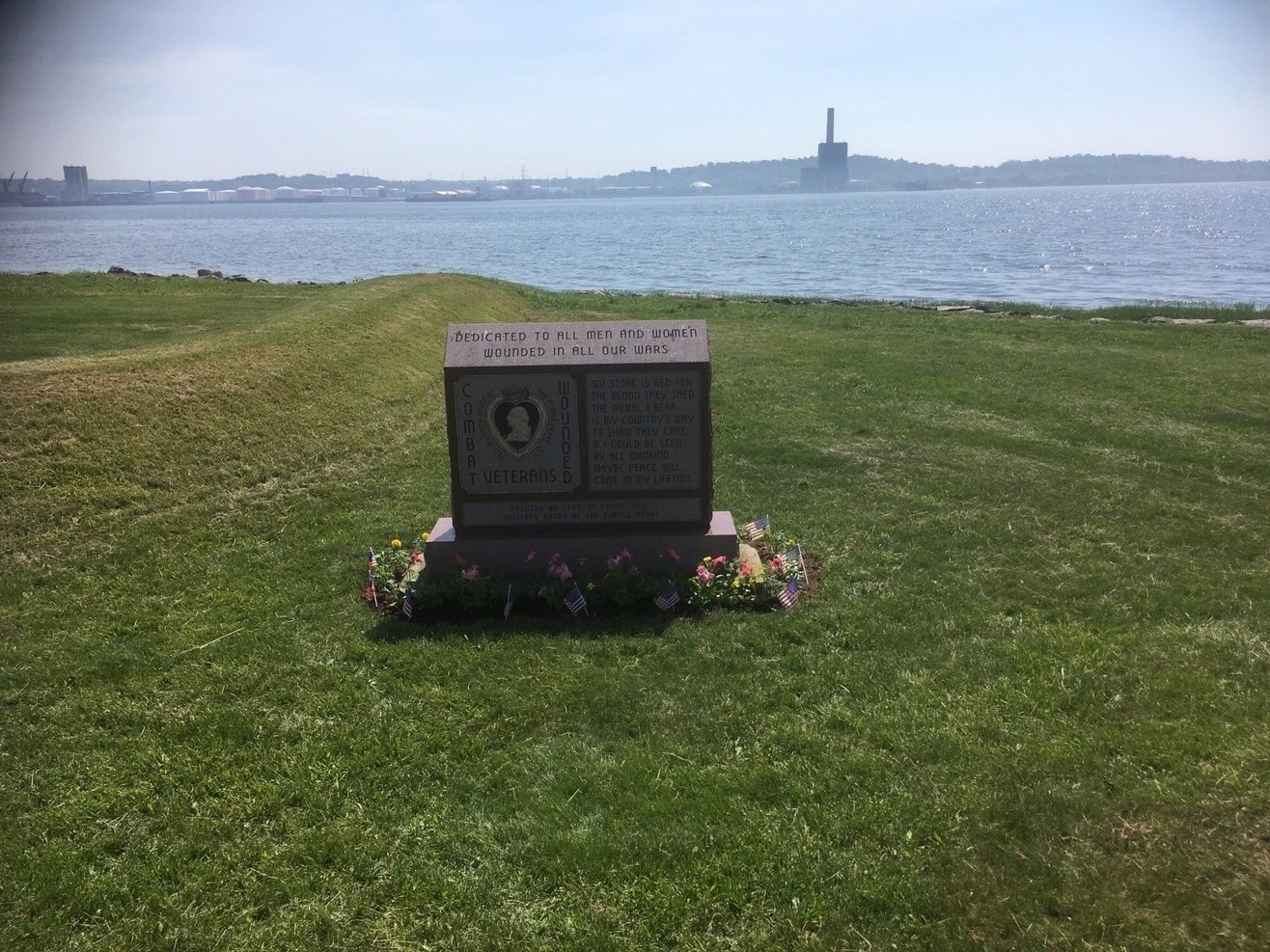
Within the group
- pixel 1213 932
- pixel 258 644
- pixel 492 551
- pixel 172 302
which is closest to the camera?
pixel 1213 932

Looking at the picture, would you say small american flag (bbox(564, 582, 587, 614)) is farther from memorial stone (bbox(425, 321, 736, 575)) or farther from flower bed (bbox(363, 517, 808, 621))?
memorial stone (bbox(425, 321, 736, 575))

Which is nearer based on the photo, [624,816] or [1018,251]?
[624,816]

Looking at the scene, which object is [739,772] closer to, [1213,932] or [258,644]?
[1213,932]

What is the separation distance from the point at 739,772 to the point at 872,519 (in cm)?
453

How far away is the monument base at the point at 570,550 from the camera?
726cm

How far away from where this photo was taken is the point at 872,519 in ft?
28.9

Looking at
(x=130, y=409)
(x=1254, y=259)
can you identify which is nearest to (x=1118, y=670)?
(x=130, y=409)

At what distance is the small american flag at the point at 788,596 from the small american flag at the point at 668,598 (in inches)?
30.2

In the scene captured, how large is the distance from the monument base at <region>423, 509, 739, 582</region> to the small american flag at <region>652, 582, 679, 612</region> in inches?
15.6

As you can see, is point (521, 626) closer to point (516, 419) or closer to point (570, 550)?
point (570, 550)

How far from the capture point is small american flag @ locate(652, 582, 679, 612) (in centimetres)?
684

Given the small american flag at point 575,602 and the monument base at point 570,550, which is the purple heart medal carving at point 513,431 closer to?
the monument base at point 570,550

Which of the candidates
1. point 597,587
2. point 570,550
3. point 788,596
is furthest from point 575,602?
point 788,596

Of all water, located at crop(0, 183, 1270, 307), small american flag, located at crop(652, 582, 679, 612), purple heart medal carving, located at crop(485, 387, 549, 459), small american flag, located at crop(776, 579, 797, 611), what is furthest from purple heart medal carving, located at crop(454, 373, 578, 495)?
water, located at crop(0, 183, 1270, 307)
